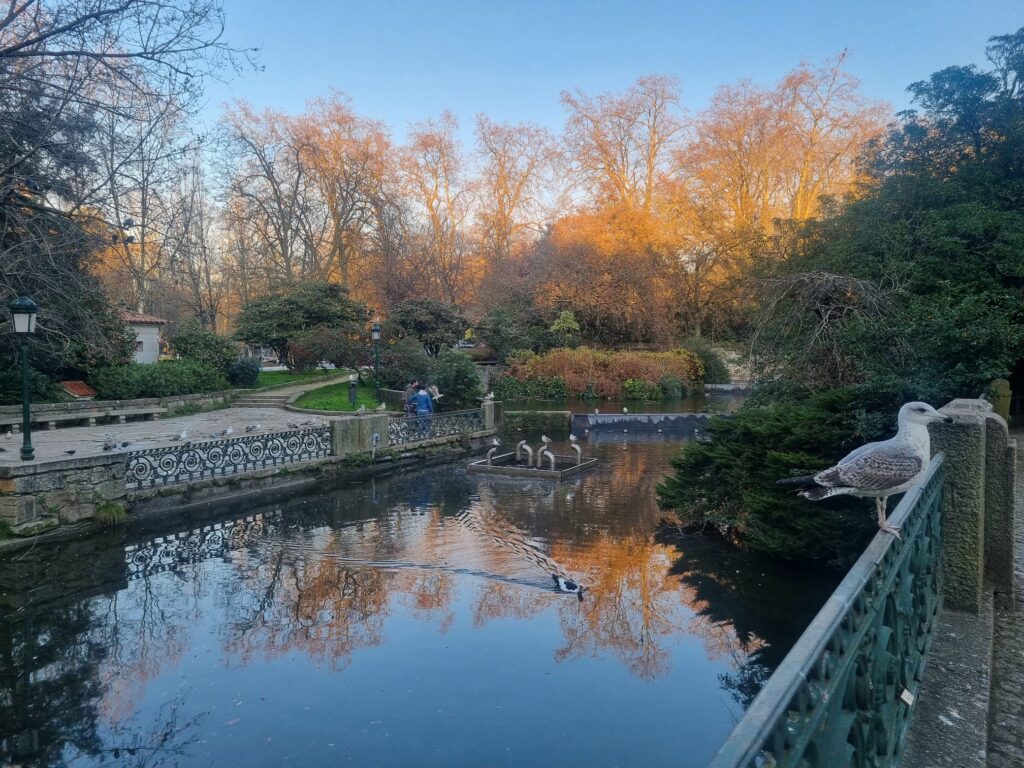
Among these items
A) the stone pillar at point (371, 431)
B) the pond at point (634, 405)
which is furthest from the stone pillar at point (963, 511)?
the pond at point (634, 405)

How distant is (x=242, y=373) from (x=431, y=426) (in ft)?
35.9

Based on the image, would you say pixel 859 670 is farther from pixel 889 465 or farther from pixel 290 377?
pixel 290 377

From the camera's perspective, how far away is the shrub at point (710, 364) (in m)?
33.2

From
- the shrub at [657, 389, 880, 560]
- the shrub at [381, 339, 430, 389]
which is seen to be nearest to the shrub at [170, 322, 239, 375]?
the shrub at [381, 339, 430, 389]

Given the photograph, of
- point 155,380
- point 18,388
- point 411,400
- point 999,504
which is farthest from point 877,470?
point 155,380

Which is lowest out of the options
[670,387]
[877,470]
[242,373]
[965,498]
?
[670,387]

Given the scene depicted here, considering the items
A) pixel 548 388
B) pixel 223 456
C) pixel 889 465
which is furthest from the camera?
pixel 548 388

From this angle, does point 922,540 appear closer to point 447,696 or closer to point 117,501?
point 447,696

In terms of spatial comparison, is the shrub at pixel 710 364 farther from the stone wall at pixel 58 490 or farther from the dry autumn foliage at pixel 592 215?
the stone wall at pixel 58 490

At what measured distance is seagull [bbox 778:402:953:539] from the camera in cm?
355

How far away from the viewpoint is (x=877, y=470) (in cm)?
371

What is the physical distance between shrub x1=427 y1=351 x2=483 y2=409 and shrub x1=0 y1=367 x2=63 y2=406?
1139 cm

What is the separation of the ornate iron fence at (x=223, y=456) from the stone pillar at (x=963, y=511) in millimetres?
11131

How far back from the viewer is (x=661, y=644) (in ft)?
22.6
